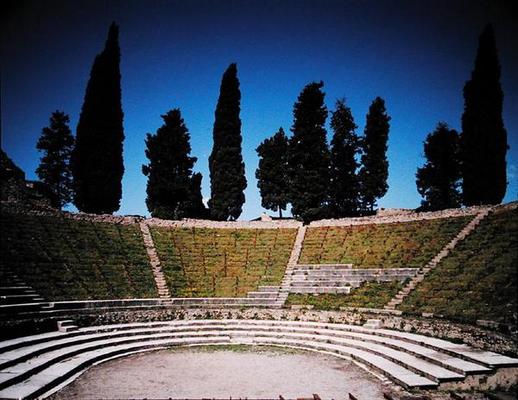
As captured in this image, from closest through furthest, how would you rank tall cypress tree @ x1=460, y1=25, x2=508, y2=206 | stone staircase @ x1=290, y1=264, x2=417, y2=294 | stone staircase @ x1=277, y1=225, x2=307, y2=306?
stone staircase @ x1=290, y1=264, x2=417, y2=294 < stone staircase @ x1=277, y1=225, x2=307, y2=306 < tall cypress tree @ x1=460, y1=25, x2=508, y2=206

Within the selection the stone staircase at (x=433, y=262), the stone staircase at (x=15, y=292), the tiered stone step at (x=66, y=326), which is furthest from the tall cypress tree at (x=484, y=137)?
the stone staircase at (x=15, y=292)

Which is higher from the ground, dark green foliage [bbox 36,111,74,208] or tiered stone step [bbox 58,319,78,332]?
dark green foliage [bbox 36,111,74,208]

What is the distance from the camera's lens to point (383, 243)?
99.9ft

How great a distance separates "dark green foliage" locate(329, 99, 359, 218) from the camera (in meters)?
45.8

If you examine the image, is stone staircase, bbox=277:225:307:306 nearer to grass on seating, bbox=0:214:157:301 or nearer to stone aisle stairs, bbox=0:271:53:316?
grass on seating, bbox=0:214:157:301

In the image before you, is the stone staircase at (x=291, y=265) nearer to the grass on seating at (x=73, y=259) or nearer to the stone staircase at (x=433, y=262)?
the stone staircase at (x=433, y=262)

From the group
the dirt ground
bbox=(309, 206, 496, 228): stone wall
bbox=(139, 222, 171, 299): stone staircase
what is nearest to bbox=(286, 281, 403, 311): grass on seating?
the dirt ground

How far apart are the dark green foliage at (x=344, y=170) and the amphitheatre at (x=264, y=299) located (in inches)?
389

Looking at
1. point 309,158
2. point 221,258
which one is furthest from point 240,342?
point 309,158

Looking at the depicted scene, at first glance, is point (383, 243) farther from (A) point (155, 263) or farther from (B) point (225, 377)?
(B) point (225, 377)

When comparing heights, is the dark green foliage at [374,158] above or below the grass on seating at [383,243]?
above

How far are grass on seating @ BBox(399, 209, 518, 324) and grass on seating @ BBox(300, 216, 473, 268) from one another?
83.1 inches

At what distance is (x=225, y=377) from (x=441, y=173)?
37.7 metres

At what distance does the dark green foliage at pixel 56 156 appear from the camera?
44000 mm
